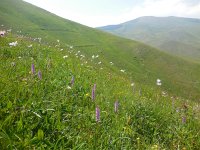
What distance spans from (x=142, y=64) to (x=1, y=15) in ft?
93.6

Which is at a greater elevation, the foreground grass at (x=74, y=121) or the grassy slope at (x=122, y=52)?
the foreground grass at (x=74, y=121)

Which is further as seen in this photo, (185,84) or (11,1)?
(11,1)

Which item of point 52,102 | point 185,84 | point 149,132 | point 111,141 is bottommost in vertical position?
point 185,84

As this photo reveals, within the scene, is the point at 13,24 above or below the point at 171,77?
above

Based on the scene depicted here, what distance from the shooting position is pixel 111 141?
14.9 feet

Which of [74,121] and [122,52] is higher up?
[74,121]

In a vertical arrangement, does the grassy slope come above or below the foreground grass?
below

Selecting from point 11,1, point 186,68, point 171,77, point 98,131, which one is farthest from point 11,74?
point 11,1

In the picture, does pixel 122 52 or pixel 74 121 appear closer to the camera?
pixel 74 121

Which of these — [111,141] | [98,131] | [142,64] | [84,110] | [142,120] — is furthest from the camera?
[142,64]

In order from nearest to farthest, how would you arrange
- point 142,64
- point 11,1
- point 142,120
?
point 142,120 → point 142,64 → point 11,1

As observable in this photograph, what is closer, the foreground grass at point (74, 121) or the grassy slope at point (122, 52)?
the foreground grass at point (74, 121)

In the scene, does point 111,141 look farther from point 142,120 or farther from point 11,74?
point 11,74

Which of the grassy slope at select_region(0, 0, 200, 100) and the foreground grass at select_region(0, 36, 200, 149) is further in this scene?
the grassy slope at select_region(0, 0, 200, 100)
